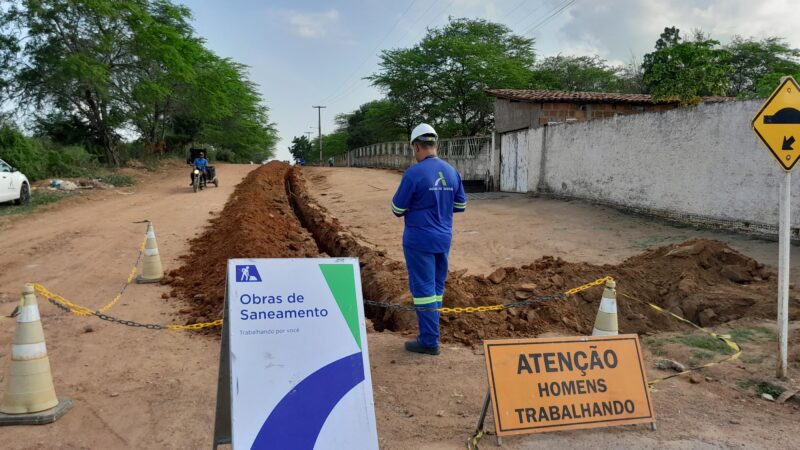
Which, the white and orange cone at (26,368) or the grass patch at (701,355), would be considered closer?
the white and orange cone at (26,368)

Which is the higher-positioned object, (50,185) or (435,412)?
(50,185)

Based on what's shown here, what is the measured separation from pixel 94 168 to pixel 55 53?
5193mm

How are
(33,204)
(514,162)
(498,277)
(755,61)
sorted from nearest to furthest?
(498,277) < (33,204) < (514,162) < (755,61)

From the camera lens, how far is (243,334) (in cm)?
288

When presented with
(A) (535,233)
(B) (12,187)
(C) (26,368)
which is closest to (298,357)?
(C) (26,368)

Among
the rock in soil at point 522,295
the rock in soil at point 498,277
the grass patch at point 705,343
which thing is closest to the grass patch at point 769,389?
the grass patch at point 705,343

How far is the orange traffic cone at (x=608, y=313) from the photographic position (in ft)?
14.9

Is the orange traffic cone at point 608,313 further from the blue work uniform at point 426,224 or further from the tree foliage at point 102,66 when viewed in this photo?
the tree foliage at point 102,66

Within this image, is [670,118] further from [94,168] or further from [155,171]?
[155,171]

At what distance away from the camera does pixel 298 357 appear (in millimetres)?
2941

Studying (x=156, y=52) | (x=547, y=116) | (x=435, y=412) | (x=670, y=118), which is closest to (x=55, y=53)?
(x=156, y=52)

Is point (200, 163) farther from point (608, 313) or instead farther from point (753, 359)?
point (753, 359)

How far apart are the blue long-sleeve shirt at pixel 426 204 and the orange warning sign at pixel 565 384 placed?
138 cm

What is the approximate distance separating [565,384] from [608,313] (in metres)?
1.19
